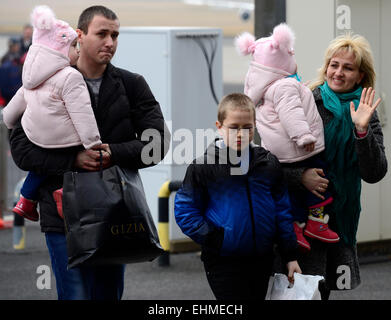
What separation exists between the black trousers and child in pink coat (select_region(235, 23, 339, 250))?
1.20 feet

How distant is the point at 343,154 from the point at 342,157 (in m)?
0.02

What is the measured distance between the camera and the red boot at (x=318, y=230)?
15.9 ft

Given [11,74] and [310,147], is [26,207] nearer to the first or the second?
[310,147]

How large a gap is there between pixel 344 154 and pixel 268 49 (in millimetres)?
636

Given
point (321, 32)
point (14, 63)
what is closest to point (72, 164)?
point (321, 32)

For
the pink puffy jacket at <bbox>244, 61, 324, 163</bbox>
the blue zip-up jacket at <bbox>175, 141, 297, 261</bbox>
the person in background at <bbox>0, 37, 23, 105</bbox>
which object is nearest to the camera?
the blue zip-up jacket at <bbox>175, 141, 297, 261</bbox>

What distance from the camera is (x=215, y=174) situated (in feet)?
14.6

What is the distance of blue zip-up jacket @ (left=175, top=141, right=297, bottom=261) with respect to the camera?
14.4 ft

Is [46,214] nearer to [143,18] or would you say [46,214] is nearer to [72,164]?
[72,164]

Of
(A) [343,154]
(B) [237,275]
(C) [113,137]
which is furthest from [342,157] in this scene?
(C) [113,137]

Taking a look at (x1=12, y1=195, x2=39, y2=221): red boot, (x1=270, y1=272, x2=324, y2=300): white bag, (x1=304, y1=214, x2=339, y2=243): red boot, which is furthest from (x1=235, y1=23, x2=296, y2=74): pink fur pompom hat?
(x1=12, y1=195, x2=39, y2=221): red boot

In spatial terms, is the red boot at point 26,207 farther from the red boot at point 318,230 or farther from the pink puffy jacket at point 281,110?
the red boot at point 318,230

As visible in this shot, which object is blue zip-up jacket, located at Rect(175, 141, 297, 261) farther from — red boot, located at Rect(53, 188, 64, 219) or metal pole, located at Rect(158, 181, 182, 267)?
metal pole, located at Rect(158, 181, 182, 267)
